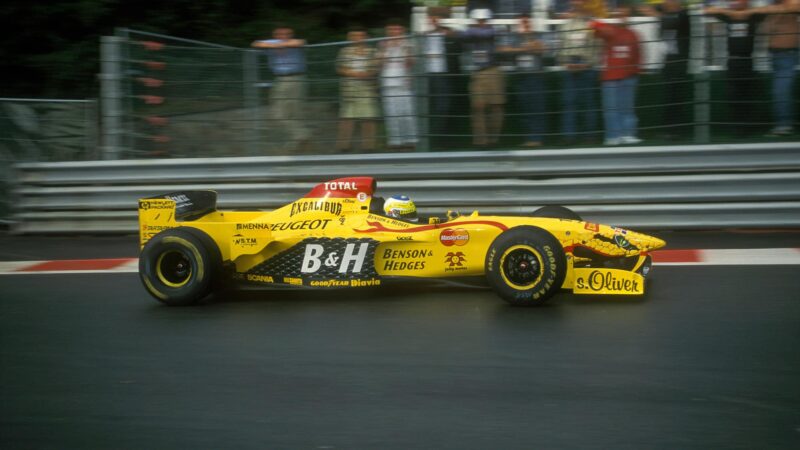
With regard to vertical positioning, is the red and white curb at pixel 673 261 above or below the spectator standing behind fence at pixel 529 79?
below

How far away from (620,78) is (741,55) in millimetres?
1081

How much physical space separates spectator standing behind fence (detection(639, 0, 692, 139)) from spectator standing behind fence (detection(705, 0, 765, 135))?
12.7 inches

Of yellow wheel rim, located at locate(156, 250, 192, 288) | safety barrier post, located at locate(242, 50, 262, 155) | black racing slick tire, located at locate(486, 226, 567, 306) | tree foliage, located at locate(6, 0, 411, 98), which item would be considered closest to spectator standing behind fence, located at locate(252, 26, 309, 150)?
safety barrier post, located at locate(242, 50, 262, 155)

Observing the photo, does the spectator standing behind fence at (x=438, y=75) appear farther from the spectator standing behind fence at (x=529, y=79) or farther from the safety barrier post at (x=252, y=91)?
the safety barrier post at (x=252, y=91)

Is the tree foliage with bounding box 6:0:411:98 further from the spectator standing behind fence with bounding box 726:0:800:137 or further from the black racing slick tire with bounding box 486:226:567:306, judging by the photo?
the black racing slick tire with bounding box 486:226:567:306

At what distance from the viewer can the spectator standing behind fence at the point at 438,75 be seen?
1007 cm

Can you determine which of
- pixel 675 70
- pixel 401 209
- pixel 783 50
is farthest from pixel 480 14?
pixel 401 209

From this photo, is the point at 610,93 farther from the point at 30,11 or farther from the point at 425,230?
the point at 30,11

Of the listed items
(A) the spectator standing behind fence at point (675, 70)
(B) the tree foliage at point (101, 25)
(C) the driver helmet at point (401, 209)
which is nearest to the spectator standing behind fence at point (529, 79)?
(A) the spectator standing behind fence at point (675, 70)

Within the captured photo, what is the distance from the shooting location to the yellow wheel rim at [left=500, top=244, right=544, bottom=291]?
6.71m

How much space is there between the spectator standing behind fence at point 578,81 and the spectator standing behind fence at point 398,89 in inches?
57.4

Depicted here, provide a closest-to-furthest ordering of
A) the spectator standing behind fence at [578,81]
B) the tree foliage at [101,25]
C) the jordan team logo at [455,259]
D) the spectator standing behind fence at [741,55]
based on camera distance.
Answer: the jordan team logo at [455,259], the spectator standing behind fence at [741,55], the spectator standing behind fence at [578,81], the tree foliage at [101,25]

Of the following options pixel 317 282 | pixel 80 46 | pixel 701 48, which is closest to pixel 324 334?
pixel 317 282

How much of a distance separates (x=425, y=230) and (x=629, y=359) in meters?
2.01
